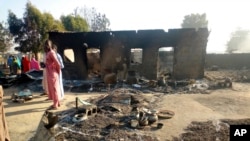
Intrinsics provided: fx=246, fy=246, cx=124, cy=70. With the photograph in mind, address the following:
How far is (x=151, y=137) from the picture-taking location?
5.31 m

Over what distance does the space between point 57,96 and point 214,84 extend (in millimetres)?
7903

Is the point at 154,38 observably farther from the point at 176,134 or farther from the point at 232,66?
the point at 232,66

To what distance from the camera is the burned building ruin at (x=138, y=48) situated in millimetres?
13547

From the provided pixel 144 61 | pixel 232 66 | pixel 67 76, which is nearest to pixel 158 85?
pixel 144 61

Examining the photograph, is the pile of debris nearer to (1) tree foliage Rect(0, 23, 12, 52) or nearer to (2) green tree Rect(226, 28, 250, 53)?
(1) tree foliage Rect(0, 23, 12, 52)

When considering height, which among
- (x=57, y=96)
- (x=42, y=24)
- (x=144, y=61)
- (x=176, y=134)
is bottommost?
(x=176, y=134)

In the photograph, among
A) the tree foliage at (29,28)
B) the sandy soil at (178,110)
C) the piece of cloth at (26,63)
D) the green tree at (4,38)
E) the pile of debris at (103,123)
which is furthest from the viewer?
the green tree at (4,38)

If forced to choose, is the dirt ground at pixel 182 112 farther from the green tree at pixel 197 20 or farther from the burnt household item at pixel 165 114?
the green tree at pixel 197 20

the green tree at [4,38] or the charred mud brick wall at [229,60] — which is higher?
the green tree at [4,38]

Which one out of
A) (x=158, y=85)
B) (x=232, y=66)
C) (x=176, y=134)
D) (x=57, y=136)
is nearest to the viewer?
(x=57, y=136)

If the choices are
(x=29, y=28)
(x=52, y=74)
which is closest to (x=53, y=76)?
(x=52, y=74)

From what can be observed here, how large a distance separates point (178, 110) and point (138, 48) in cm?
668

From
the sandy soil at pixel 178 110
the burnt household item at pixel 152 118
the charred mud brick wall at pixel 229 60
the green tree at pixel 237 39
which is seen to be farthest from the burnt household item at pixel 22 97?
the green tree at pixel 237 39

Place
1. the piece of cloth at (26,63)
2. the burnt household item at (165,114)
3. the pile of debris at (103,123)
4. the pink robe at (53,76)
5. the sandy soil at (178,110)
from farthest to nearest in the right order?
the piece of cloth at (26,63) < the pink robe at (53,76) < the burnt household item at (165,114) < the sandy soil at (178,110) < the pile of debris at (103,123)
